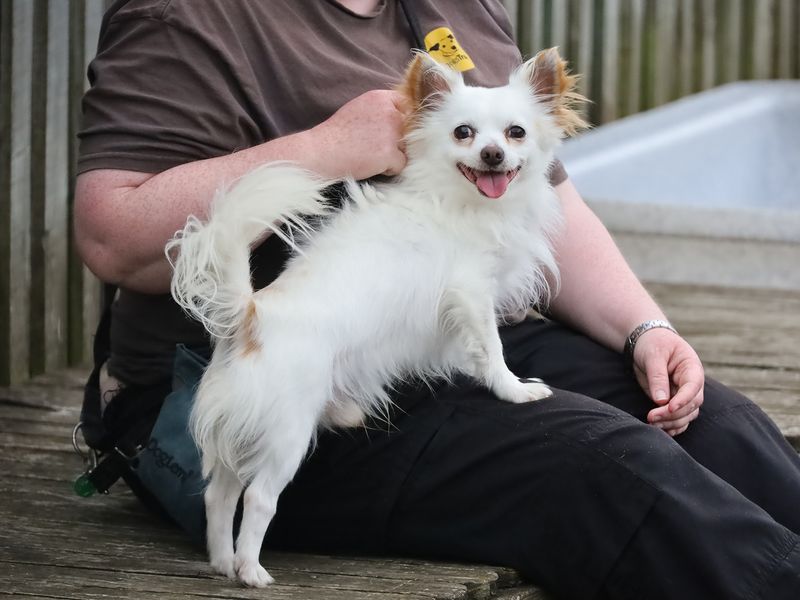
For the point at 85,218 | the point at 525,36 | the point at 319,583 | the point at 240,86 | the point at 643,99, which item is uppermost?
the point at 240,86

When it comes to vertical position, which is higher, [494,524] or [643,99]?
[494,524]

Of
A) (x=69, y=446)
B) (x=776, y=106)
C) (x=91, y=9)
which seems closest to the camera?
(x=69, y=446)

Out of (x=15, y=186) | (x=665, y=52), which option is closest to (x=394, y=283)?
(x=15, y=186)

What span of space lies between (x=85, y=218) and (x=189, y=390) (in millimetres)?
266

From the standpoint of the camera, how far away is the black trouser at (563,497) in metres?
1.64

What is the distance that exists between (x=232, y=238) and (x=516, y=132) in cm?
42

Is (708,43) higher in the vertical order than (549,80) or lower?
lower

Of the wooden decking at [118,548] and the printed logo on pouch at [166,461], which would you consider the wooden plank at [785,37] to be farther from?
the printed logo on pouch at [166,461]

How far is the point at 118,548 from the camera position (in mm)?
1825

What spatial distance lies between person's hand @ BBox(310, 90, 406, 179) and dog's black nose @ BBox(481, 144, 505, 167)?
14cm

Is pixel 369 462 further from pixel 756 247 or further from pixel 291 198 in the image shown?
pixel 756 247

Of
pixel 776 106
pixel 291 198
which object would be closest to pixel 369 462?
pixel 291 198

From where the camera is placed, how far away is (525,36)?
5223mm

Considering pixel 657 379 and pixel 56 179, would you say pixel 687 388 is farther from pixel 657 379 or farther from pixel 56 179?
pixel 56 179
